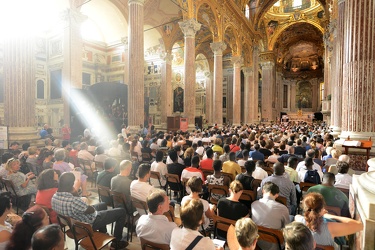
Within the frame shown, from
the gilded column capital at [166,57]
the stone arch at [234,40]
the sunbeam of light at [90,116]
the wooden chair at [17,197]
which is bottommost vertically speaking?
the wooden chair at [17,197]

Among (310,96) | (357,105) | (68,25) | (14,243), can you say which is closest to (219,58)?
(68,25)

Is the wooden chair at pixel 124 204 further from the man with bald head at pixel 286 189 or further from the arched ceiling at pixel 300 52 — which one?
the arched ceiling at pixel 300 52

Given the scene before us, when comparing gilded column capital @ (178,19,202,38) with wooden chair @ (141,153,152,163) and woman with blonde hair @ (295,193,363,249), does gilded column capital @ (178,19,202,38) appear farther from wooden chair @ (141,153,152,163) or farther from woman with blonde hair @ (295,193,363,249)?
woman with blonde hair @ (295,193,363,249)

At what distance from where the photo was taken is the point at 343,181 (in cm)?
462

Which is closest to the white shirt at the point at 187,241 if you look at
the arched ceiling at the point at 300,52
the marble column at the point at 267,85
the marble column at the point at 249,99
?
the marble column at the point at 249,99

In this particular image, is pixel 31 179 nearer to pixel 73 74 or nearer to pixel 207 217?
pixel 207 217

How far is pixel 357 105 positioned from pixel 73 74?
46.7 feet

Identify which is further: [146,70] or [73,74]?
[146,70]

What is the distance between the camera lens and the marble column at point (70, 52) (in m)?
14.5

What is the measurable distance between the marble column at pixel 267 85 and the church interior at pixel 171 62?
0.14m

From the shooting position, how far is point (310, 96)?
47.0 m

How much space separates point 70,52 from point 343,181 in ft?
49.6

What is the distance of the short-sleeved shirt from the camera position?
11.3ft

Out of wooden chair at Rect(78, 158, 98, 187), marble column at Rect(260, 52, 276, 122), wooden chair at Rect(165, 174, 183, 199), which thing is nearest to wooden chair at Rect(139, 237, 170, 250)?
wooden chair at Rect(165, 174, 183, 199)
